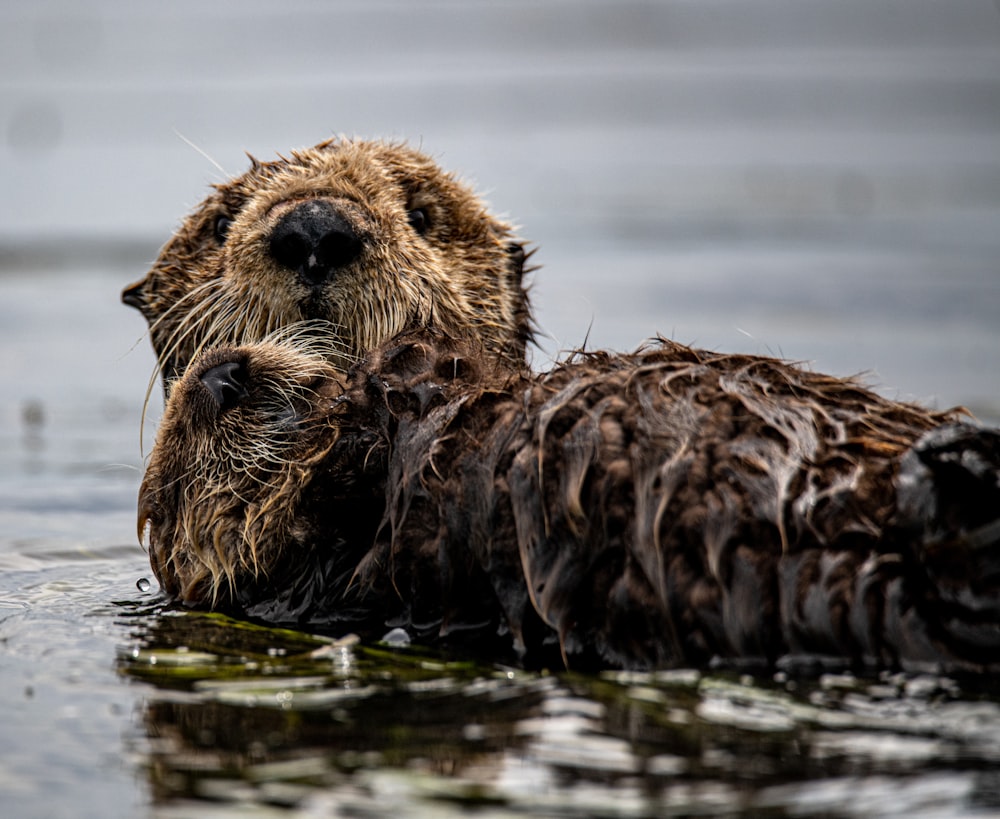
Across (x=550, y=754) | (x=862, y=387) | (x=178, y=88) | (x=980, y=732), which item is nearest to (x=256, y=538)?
(x=550, y=754)

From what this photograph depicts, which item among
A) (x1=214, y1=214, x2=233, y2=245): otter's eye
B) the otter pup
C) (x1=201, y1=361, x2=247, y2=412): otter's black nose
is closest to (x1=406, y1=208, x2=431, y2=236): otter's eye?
(x1=214, y1=214, x2=233, y2=245): otter's eye

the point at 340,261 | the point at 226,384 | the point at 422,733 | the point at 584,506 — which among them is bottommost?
the point at 422,733

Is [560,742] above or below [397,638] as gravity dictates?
below

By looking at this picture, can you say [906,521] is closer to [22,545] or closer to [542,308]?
[22,545]

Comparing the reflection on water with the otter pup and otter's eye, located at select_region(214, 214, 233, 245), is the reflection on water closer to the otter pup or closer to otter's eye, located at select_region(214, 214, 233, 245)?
the otter pup

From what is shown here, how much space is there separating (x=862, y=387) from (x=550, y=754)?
143 cm

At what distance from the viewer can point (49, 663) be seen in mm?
3439

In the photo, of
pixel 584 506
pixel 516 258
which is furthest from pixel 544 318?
pixel 584 506

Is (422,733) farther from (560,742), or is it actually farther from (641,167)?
(641,167)

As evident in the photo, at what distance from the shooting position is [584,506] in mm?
3170

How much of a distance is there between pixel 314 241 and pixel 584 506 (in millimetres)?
1257

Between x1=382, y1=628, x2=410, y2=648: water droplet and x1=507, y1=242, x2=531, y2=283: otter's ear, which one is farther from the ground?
x1=507, y1=242, x2=531, y2=283: otter's ear

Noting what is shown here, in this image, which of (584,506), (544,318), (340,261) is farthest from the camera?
(544,318)

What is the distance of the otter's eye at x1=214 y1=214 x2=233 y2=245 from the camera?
184 inches
